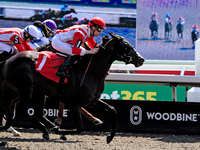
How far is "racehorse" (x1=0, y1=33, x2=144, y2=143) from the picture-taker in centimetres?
414

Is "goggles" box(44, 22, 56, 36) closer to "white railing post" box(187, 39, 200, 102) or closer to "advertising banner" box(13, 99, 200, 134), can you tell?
"advertising banner" box(13, 99, 200, 134)

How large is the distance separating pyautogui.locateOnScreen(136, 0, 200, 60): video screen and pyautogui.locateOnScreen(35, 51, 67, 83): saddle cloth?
13065 mm

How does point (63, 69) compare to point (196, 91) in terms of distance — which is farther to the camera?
point (196, 91)

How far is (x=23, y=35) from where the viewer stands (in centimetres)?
516

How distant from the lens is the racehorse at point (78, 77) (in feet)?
13.6

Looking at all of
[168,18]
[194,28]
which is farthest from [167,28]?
[194,28]

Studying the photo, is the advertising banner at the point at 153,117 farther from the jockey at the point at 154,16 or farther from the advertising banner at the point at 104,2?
the advertising banner at the point at 104,2

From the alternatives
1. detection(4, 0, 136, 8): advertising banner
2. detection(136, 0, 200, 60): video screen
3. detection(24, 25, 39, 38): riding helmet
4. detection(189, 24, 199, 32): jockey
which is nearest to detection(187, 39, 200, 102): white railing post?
detection(24, 25, 39, 38): riding helmet

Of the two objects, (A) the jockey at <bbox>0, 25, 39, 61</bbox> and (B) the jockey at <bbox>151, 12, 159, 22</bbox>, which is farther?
(B) the jockey at <bbox>151, 12, 159, 22</bbox>

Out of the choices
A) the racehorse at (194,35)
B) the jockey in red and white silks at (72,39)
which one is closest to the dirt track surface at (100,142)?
the jockey in red and white silks at (72,39)

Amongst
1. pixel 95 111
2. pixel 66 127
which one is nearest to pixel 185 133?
pixel 95 111

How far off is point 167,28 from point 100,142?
13.7m

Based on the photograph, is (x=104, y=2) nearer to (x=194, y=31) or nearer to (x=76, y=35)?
(x=194, y=31)

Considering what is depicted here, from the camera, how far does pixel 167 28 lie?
17609mm
